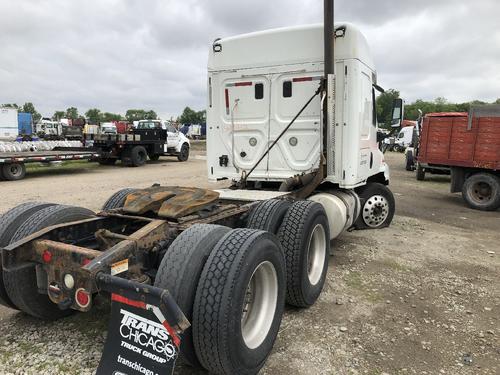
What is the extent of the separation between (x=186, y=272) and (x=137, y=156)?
16.9m

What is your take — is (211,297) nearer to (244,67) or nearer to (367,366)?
(367,366)

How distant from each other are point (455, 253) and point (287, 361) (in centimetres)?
400

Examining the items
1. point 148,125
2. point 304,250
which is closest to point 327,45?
point 304,250

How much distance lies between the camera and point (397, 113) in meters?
6.67

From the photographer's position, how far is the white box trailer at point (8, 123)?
32156 mm

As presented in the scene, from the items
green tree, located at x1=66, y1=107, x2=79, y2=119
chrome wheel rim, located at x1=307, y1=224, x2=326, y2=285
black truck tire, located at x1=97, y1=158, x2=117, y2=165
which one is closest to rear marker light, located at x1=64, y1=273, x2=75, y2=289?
chrome wheel rim, located at x1=307, y1=224, x2=326, y2=285

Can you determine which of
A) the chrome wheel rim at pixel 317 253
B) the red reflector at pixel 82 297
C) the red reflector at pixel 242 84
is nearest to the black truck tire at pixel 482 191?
the red reflector at pixel 242 84

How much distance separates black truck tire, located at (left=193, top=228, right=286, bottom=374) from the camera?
7.40 feet

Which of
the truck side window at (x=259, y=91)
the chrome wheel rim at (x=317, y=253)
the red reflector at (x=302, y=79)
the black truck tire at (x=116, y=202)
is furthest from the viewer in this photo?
the truck side window at (x=259, y=91)

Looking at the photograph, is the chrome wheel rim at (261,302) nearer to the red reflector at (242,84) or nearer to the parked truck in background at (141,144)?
the red reflector at (242,84)

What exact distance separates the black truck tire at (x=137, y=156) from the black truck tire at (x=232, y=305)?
648 inches

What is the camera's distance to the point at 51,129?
123 ft

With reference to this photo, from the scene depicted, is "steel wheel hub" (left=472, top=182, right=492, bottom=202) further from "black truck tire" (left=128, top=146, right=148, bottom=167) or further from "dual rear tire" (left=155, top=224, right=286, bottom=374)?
"black truck tire" (left=128, top=146, right=148, bottom=167)

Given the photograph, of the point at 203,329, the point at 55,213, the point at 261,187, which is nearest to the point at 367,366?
the point at 203,329
